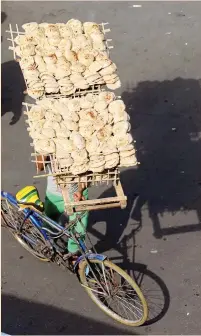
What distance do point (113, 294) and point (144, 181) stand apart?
5.73 ft

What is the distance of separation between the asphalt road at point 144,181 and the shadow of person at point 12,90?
0.02 m

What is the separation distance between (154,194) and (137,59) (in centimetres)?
278

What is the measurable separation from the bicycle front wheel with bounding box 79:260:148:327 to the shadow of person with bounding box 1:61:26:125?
2972 mm

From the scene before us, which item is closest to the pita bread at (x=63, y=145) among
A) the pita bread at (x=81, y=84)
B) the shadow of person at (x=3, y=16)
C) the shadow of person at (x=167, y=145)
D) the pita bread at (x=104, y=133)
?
the pita bread at (x=104, y=133)

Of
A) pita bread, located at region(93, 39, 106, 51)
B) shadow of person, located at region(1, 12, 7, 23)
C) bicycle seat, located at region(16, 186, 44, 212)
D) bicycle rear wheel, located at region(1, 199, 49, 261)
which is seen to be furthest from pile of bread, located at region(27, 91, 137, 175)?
shadow of person, located at region(1, 12, 7, 23)

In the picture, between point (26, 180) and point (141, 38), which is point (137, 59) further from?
point (26, 180)

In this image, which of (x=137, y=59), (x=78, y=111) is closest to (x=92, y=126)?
(x=78, y=111)

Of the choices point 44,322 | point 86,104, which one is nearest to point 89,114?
point 86,104

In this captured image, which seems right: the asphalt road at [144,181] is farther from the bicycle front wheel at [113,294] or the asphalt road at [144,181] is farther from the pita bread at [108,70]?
the pita bread at [108,70]

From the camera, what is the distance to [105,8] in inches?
358

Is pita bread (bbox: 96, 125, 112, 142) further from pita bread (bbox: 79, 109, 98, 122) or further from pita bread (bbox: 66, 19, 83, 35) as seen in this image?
pita bread (bbox: 66, 19, 83, 35)

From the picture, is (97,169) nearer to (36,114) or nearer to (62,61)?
(36,114)

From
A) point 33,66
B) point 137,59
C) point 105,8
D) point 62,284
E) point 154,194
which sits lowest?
point 62,284

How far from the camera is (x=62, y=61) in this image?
455 centimetres
